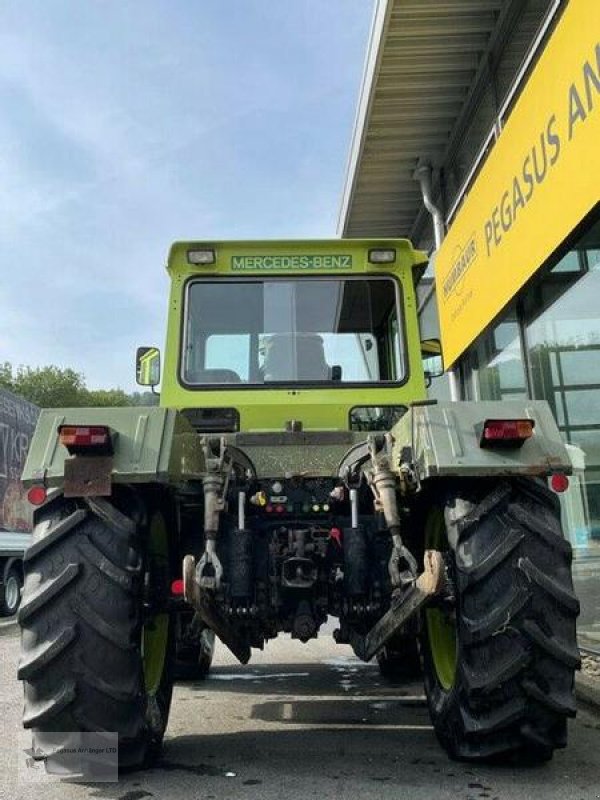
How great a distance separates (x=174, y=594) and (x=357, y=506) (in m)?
1.02

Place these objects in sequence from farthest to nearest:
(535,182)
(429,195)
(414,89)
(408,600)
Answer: (429,195) → (414,89) → (535,182) → (408,600)

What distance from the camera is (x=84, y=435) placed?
351 cm

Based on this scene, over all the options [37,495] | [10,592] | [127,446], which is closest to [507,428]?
[127,446]

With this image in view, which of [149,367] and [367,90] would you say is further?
[367,90]

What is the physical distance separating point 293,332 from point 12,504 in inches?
446

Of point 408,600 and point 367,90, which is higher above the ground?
point 367,90

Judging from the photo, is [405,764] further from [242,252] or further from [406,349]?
[242,252]

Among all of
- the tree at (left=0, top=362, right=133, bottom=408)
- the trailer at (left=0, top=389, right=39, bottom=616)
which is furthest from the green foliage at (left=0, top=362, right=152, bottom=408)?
the trailer at (left=0, top=389, right=39, bottom=616)

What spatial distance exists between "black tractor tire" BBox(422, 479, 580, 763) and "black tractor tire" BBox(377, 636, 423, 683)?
237 cm

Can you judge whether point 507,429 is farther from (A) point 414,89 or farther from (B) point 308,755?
(A) point 414,89

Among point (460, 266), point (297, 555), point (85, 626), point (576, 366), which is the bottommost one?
point (85, 626)

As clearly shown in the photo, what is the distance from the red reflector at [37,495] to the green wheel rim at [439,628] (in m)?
1.96

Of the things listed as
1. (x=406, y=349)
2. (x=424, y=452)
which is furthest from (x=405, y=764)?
(x=406, y=349)

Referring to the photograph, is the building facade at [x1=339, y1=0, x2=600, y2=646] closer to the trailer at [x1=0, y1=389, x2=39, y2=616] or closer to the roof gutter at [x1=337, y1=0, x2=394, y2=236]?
the roof gutter at [x1=337, y1=0, x2=394, y2=236]
